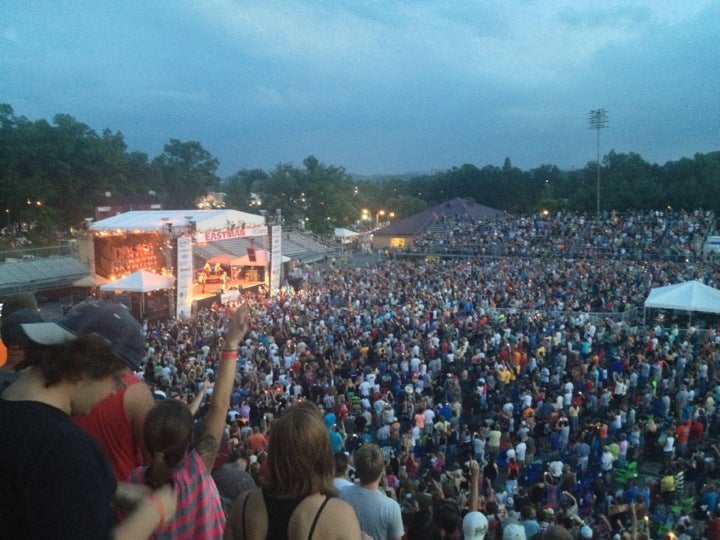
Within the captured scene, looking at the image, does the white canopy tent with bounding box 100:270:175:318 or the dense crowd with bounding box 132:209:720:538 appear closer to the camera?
the dense crowd with bounding box 132:209:720:538

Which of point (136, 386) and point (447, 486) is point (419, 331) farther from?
point (136, 386)

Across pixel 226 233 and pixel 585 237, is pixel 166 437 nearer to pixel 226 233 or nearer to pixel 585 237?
pixel 226 233

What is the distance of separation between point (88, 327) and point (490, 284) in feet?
66.4

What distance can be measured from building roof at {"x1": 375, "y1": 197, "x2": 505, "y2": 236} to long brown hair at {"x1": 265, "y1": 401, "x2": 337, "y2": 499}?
39.0 meters

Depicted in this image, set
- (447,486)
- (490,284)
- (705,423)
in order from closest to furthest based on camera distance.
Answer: (447,486)
(705,423)
(490,284)

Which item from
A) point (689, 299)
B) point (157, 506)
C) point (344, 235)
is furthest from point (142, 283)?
point (344, 235)

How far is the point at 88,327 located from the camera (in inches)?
57.9

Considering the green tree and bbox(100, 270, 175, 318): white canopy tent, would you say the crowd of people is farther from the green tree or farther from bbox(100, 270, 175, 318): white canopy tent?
the green tree

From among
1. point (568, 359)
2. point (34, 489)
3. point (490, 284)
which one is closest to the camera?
point (34, 489)

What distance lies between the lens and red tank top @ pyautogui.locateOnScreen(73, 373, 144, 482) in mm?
1995

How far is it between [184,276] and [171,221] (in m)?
2.16

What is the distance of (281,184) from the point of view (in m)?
49.4

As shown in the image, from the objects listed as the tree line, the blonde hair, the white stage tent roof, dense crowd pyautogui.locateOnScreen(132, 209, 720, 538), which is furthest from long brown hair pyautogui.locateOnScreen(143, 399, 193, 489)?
the tree line

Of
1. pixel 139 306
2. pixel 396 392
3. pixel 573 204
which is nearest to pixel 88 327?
pixel 396 392
